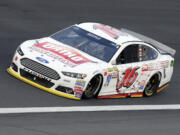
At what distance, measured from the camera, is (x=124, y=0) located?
23328mm

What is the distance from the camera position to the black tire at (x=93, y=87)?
38.2ft

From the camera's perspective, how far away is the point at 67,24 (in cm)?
1947

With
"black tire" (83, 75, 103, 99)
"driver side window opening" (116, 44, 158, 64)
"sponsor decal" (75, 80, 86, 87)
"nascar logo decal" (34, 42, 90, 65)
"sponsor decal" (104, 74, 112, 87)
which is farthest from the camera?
"driver side window opening" (116, 44, 158, 64)

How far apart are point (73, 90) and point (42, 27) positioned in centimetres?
745

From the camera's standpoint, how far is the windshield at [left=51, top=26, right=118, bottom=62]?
1230 centimetres

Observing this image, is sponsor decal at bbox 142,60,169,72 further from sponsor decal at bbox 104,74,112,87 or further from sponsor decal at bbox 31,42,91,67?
sponsor decal at bbox 31,42,91,67

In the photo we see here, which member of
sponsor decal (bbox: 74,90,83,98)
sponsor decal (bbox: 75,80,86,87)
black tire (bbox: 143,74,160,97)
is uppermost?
sponsor decal (bbox: 75,80,86,87)

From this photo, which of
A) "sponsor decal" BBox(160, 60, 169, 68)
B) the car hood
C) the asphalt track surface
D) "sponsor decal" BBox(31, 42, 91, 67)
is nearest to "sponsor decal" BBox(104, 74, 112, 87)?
the car hood

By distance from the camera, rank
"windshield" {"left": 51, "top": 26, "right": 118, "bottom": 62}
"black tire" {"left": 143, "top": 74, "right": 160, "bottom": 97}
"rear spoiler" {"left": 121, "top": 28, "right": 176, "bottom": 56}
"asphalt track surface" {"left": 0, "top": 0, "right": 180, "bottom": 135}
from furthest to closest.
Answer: "rear spoiler" {"left": 121, "top": 28, "right": 176, "bottom": 56} < "black tire" {"left": 143, "top": 74, "right": 160, "bottom": 97} < "windshield" {"left": 51, "top": 26, "right": 118, "bottom": 62} < "asphalt track surface" {"left": 0, "top": 0, "right": 180, "bottom": 135}

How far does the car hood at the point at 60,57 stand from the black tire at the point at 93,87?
0.28 metres

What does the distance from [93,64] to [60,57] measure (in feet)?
2.54

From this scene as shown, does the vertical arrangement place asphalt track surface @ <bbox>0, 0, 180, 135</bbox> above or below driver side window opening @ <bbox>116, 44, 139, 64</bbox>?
below

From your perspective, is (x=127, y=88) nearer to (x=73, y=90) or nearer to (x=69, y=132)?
(x=73, y=90)

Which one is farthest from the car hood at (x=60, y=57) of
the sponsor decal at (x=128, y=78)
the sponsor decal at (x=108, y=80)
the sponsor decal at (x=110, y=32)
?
the sponsor decal at (x=110, y=32)
